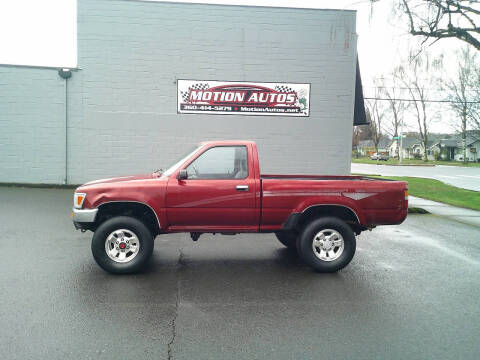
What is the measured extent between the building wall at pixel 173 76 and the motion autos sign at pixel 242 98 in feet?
0.74

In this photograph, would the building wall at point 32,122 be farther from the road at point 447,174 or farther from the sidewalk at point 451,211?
the road at point 447,174

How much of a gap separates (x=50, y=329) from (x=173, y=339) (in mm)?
1216

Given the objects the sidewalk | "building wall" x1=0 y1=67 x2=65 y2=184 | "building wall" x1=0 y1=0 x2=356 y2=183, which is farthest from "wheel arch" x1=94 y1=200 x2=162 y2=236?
"building wall" x1=0 y1=67 x2=65 y2=184

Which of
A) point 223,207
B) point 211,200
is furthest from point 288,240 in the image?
point 211,200

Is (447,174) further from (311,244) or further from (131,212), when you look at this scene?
(131,212)

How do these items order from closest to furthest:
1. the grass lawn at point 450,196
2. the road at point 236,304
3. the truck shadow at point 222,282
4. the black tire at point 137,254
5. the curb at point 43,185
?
the road at point 236,304 → the truck shadow at point 222,282 → the black tire at point 137,254 → the grass lawn at point 450,196 → the curb at point 43,185

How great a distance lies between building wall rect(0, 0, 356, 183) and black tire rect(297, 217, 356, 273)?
833cm

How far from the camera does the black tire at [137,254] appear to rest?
5.02m

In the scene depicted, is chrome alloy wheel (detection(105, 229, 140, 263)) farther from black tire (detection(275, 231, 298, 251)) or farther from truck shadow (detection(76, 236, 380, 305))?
black tire (detection(275, 231, 298, 251))

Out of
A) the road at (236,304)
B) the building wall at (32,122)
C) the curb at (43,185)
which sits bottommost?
the road at (236,304)

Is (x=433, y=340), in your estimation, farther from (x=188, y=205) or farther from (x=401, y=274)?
(x=188, y=205)

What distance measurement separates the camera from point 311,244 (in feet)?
17.4

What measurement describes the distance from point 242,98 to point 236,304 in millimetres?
10289

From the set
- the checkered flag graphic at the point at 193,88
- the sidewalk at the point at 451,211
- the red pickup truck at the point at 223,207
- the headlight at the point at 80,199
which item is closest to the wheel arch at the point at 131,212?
the red pickup truck at the point at 223,207
